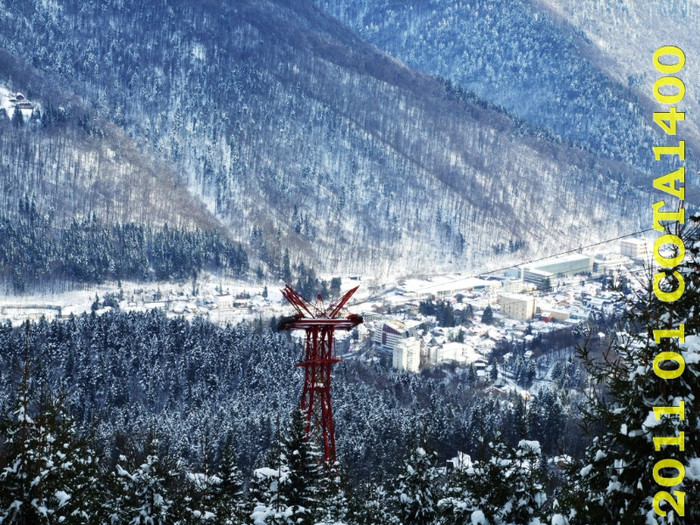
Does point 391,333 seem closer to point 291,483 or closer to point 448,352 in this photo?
point 448,352

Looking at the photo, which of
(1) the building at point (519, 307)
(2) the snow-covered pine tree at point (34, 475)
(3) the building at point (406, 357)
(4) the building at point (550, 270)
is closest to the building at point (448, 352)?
(3) the building at point (406, 357)

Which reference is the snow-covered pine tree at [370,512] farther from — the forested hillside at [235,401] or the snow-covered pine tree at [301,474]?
the snow-covered pine tree at [301,474]

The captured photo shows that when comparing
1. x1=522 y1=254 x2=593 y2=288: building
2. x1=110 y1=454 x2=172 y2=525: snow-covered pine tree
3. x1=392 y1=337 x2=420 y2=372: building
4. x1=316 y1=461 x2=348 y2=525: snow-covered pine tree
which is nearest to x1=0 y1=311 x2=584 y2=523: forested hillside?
x1=316 y1=461 x2=348 y2=525: snow-covered pine tree

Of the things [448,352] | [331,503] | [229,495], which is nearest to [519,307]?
[448,352]

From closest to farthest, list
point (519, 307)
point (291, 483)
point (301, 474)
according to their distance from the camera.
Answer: point (291, 483)
point (301, 474)
point (519, 307)

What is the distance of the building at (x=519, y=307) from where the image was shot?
157 meters

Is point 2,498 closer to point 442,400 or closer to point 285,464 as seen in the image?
point 285,464

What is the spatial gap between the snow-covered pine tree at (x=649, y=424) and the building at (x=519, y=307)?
140379 mm

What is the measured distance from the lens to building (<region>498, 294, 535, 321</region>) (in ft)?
515

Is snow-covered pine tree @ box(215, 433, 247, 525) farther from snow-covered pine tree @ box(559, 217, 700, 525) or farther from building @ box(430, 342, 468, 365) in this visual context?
building @ box(430, 342, 468, 365)

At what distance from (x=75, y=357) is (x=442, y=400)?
36.1 metres

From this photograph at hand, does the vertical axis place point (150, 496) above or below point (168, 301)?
below

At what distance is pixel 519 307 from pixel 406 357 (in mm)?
42281

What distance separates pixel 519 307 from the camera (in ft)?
516
